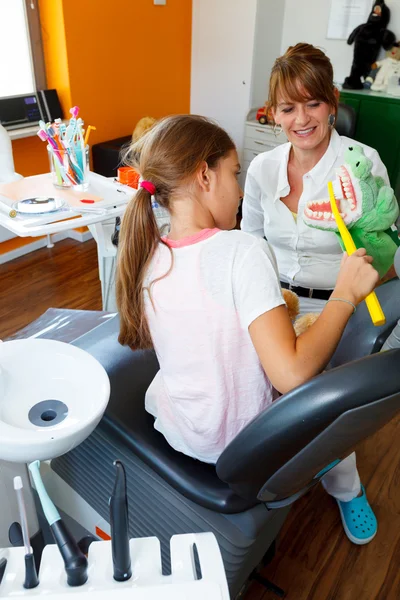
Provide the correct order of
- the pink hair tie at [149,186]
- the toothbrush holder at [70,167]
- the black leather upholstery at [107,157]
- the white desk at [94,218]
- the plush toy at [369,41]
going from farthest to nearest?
the plush toy at [369,41] < the black leather upholstery at [107,157] < the toothbrush holder at [70,167] < the white desk at [94,218] < the pink hair tie at [149,186]

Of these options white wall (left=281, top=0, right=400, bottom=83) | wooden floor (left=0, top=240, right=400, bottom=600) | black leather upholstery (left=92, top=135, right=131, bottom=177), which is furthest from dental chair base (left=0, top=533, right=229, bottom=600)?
white wall (left=281, top=0, right=400, bottom=83)

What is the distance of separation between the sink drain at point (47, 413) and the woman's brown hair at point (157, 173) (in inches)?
8.4

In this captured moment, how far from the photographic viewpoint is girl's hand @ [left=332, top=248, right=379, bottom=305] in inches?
31.1

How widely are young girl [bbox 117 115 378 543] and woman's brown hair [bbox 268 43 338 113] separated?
498mm

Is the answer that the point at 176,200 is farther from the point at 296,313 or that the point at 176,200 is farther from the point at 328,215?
the point at 296,313

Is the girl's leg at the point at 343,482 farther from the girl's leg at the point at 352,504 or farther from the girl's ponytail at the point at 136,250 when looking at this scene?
the girl's ponytail at the point at 136,250

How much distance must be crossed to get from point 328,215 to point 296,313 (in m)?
0.32

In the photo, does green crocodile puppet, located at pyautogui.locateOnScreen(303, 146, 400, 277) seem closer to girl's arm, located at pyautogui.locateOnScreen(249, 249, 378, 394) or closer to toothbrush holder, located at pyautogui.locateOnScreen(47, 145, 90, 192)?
girl's arm, located at pyautogui.locateOnScreen(249, 249, 378, 394)

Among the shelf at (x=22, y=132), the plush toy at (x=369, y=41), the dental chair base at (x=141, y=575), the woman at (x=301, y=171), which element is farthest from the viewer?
the plush toy at (x=369, y=41)

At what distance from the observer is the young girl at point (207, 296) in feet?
2.48

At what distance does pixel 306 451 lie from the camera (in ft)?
2.36

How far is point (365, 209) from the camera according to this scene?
3.17ft

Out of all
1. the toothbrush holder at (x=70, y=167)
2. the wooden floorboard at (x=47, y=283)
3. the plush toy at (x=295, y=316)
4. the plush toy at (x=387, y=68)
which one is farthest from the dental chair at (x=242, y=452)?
the plush toy at (x=387, y=68)

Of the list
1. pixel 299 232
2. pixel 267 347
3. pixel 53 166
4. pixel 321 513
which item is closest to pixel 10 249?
→ pixel 53 166
